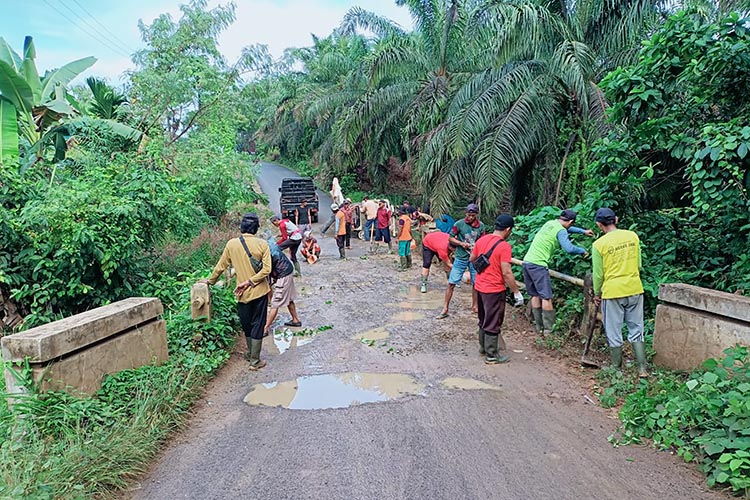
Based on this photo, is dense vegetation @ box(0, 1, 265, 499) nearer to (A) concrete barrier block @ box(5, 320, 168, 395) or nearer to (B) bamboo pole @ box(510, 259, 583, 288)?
(A) concrete barrier block @ box(5, 320, 168, 395)

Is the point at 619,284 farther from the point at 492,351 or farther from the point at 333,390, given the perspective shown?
the point at 333,390

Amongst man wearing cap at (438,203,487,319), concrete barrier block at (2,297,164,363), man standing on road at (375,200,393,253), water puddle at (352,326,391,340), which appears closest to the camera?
concrete barrier block at (2,297,164,363)

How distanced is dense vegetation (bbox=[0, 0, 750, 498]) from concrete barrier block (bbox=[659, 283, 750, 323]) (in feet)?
1.60

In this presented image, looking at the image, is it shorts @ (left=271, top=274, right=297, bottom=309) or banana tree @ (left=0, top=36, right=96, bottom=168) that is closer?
shorts @ (left=271, top=274, right=297, bottom=309)

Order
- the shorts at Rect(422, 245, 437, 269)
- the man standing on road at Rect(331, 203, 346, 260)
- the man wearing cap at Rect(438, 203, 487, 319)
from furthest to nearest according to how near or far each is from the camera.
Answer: the man standing on road at Rect(331, 203, 346, 260), the shorts at Rect(422, 245, 437, 269), the man wearing cap at Rect(438, 203, 487, 319)

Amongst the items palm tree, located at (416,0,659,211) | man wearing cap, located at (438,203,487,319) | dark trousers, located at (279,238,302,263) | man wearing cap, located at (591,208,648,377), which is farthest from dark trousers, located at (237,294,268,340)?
palm tree, located at (416,0,659,211)

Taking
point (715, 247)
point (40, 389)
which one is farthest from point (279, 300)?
point (715, 247)

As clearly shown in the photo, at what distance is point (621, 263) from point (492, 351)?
1808 mm

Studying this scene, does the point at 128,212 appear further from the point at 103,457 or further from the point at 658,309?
the point at 658,309

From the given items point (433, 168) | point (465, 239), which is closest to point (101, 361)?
point (465, 239)

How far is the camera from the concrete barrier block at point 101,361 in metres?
4.26

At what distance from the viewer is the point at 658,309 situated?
18.3 feet

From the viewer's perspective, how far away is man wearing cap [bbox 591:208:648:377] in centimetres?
529

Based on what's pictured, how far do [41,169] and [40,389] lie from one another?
26.7ft
